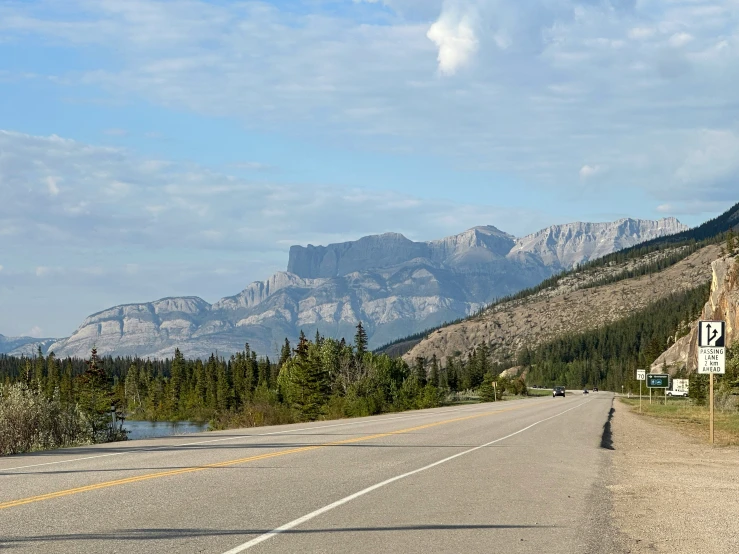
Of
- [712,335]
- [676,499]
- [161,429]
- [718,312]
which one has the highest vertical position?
[718,312]

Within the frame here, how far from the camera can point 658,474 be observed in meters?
16.4

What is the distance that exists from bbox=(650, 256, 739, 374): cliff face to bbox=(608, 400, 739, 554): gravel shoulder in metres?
73.3

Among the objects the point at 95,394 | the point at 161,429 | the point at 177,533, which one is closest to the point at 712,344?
the point at 177,533

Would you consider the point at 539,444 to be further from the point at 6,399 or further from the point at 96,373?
the point at 96,373

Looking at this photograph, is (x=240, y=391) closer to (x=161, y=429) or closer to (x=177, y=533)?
(x=161, y=429)

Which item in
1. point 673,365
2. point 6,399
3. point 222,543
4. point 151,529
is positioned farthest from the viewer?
point 673,365

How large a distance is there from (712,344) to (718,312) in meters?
92.1

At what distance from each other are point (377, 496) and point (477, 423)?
22.8m

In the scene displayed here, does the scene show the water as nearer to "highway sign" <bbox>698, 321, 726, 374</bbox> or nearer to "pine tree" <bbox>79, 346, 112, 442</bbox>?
"pine tree" <bbox>79, 346, 112, 442</bbox>

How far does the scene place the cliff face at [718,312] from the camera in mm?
99375

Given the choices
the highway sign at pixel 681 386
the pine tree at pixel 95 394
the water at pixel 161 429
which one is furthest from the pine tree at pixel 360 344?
the highway sign at pixel 681 386

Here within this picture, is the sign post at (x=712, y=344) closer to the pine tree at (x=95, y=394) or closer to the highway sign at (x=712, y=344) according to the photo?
the highway sign at (x=712, y=344)

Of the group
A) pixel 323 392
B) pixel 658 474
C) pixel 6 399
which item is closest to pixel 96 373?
pixel 323 392

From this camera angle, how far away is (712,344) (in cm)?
2447
